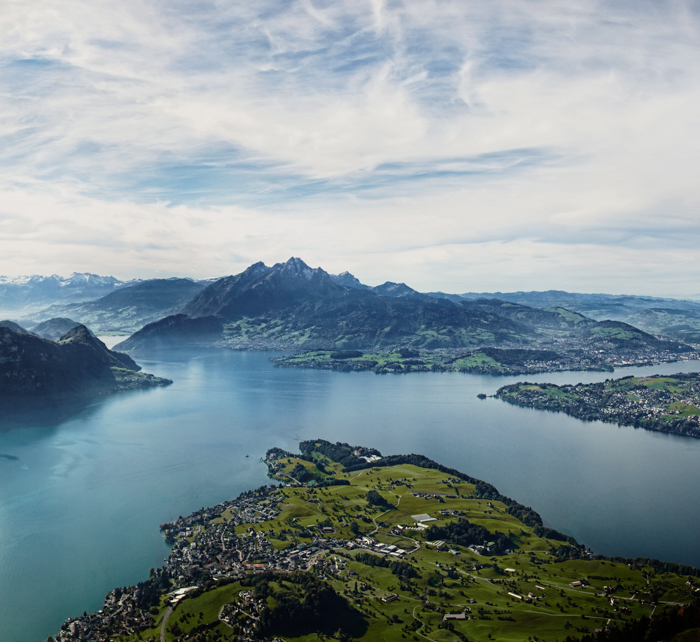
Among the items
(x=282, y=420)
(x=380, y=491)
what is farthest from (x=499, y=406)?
(x=380, y=491)

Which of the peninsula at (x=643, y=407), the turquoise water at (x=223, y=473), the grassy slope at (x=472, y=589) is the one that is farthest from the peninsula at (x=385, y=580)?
the peninsula at (x=643, y=407)

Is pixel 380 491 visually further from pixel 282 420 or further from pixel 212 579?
pixel 282 420

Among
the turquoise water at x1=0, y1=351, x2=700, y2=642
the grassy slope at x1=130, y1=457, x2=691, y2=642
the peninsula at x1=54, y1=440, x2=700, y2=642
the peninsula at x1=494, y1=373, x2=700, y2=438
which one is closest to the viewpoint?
the peninsula at x1=54, y1=440, x2=700, y2=642

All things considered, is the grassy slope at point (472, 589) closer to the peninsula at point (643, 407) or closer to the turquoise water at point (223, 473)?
the turquoise water at point (223, 473)

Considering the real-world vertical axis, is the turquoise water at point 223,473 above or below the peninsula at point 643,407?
below

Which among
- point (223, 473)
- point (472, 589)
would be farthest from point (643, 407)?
point (223, 473)

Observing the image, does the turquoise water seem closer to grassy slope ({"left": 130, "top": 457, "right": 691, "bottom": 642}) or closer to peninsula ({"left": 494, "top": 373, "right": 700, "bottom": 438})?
peninsula ({"left": 494, "top": 373, "right": 700, "bottom": 438})

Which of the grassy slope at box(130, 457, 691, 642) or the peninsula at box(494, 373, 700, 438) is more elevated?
the peninsula at box(494, 373, 700, 438)

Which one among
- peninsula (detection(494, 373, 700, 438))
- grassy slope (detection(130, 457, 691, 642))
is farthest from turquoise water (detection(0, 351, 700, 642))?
Answer: grassy slope (detection(130, 457, 691, 642))
